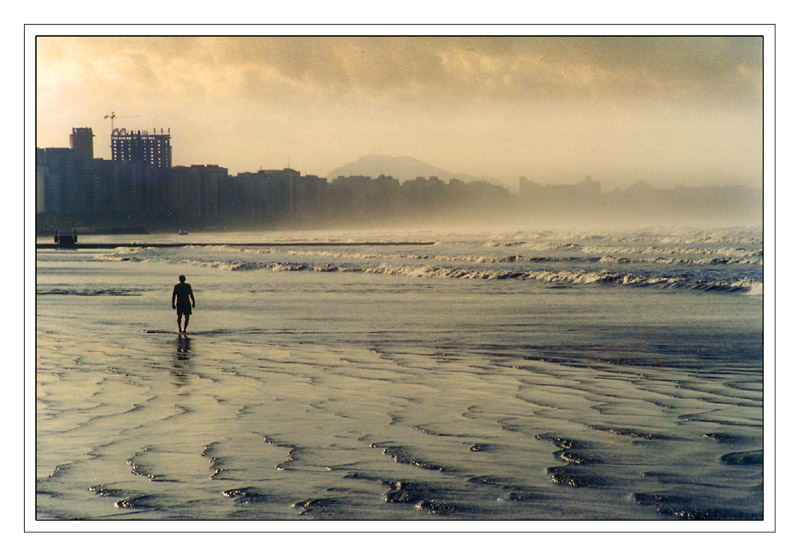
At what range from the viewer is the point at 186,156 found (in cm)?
786

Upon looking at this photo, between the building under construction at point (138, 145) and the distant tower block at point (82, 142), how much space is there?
216mm

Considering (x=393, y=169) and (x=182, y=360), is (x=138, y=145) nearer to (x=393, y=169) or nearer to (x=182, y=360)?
(x=182, y=360)

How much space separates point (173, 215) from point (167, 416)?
4457mm

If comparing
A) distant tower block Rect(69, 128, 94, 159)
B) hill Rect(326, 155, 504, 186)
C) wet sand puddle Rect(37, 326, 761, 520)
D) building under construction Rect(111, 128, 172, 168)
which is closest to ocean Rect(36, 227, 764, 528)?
wet sand puddle Rect(37, 326, 761, 520)

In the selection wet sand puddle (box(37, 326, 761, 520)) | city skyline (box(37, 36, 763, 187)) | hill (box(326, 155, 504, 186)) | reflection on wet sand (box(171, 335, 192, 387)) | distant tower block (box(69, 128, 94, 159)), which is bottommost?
wet sand puddle (box(37, 326, 761, 520))

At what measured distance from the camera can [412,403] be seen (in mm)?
5691

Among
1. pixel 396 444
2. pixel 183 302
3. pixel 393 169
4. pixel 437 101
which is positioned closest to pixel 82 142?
pixel 183 302

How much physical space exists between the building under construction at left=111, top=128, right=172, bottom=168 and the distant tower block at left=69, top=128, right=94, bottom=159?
216 millimetres

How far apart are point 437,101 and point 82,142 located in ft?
→ 11.4

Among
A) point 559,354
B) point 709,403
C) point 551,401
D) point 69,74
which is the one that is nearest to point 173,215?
point 69,74

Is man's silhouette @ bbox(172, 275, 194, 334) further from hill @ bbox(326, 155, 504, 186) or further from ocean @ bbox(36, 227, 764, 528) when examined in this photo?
hill @ bbox(326, 155, 504, 186)

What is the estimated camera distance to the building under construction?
7.54m
